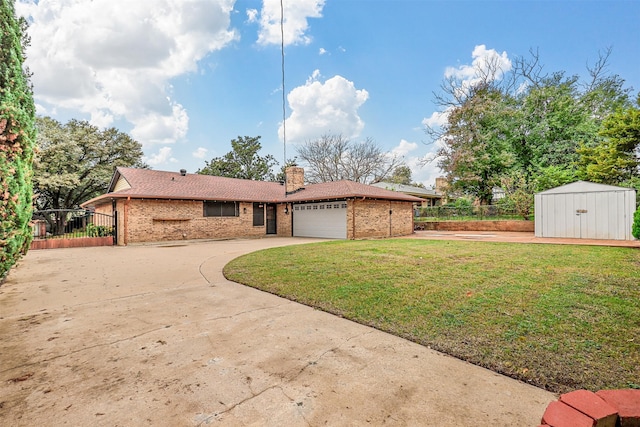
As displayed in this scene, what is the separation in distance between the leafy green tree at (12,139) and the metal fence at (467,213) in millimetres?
20428

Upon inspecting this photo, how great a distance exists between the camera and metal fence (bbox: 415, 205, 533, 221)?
17891 mm

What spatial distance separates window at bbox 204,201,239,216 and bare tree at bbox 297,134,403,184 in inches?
575

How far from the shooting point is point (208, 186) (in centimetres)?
1755

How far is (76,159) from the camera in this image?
2300 centimetres

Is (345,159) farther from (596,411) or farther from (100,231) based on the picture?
(596,411)

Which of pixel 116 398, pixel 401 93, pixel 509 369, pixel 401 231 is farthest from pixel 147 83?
pixel 509 369

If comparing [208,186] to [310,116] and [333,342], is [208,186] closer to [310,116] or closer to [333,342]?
[310,116]

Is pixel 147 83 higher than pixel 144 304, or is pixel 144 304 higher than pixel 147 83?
pixel 147 83

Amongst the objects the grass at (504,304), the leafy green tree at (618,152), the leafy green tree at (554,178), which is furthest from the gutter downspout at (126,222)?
the leafy green tree at (618,152)

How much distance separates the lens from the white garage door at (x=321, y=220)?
15102 millimetres

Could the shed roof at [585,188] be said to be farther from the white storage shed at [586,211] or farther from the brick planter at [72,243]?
the brick planter at [72,243]

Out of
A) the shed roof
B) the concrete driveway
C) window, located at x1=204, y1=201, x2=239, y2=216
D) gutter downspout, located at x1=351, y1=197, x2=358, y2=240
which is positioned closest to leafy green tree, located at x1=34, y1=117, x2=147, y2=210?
window, located at x1=204, y1=201, x2=239, y2=216

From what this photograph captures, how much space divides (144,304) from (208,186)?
563 inches

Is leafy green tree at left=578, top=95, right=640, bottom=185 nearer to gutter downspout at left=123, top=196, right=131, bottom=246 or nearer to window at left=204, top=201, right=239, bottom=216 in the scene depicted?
window at left=204, top=201, right=239, bottom=216
